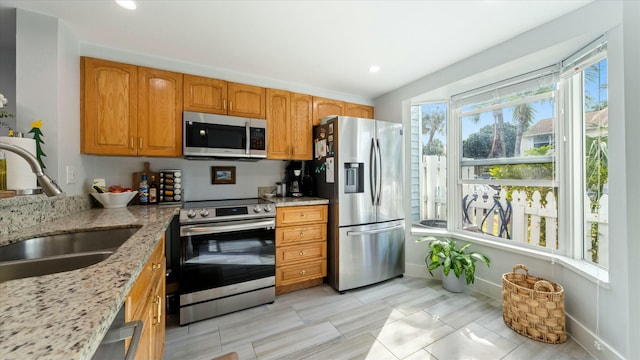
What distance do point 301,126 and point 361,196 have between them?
1092 mm

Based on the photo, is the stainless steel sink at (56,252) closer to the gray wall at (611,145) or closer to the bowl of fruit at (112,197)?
the bowl of fruit at (112,197)

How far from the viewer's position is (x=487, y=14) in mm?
1665

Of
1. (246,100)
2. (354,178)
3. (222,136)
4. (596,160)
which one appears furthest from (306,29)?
(596,160)

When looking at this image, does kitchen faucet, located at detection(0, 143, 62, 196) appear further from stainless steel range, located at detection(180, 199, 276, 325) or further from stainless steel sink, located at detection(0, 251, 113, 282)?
stainless steel range, located at detection(180, 199, 276, 325)

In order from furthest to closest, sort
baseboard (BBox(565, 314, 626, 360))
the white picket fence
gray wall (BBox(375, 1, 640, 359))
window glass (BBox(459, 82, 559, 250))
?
1. window glass (BBox(459, 82, 559, 250))
2. the white picket fence
3. baseboard (BBox(565, 314, 626, 360))
4. gray wall (BBox(375, 1, 640, 359))

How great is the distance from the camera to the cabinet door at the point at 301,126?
2.82 metres

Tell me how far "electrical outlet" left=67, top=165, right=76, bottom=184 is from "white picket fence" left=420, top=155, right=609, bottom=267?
3.39 m

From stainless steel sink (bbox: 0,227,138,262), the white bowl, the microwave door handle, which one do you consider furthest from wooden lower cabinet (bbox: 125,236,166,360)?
the microwave door handle

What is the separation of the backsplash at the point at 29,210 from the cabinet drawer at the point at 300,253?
1.64m

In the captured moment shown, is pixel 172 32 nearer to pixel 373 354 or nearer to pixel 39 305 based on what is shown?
pixel 39 305

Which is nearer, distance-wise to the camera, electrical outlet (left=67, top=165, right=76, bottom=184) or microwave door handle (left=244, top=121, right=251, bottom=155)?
electrical outlet (left=67, top=165, right=76, bottom=184)

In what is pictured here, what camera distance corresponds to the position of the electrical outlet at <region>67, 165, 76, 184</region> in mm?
1807

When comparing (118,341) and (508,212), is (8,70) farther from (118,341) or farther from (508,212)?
(508,212)

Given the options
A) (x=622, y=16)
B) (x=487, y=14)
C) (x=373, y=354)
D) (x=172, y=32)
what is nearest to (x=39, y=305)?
(x=373, y=354)
